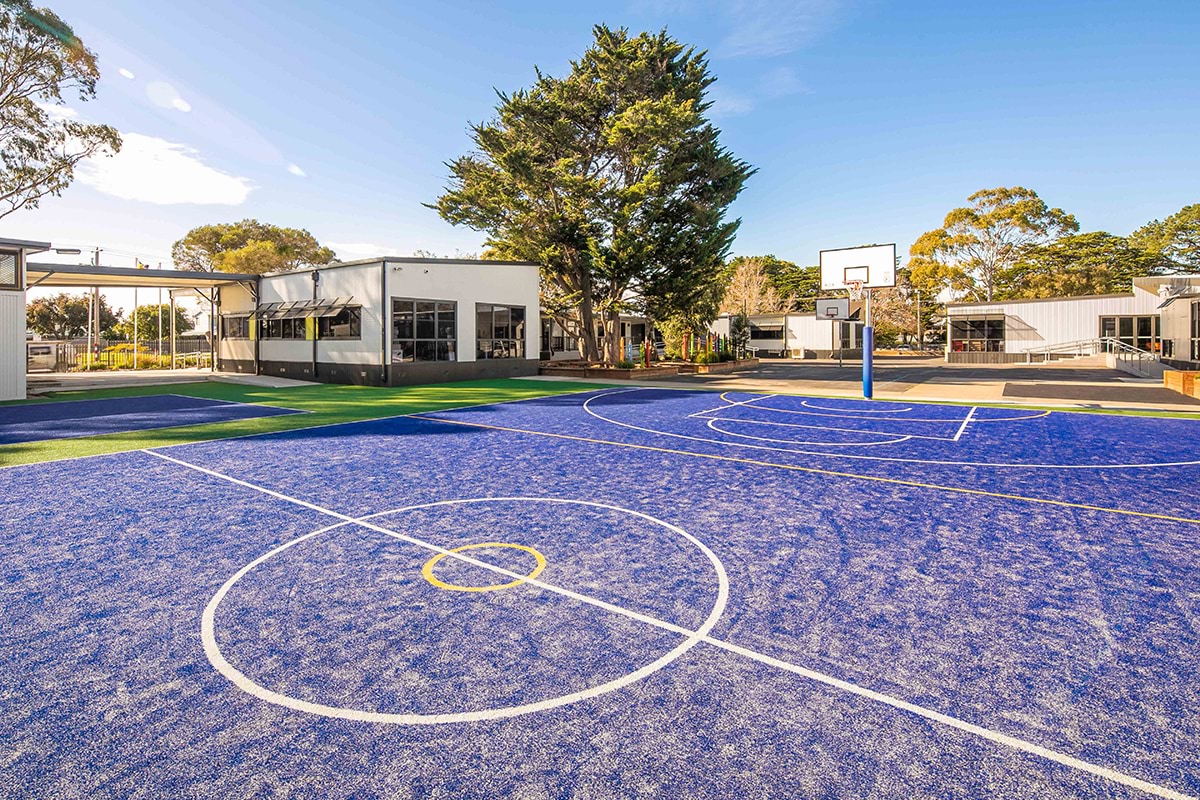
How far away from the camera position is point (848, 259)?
21156 mm

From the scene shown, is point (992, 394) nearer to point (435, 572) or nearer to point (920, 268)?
point (435, 572)

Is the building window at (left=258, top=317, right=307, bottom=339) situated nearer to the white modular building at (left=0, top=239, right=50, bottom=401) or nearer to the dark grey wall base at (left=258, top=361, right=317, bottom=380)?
the dark grey wall base at (left=258, top=361, right=317, bottom=380)

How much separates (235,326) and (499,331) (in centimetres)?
1382

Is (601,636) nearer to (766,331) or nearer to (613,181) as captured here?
(613,181)

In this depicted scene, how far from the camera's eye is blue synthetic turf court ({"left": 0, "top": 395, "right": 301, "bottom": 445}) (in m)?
12.2

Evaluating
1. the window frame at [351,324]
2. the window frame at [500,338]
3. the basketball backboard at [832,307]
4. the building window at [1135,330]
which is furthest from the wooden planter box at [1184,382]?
the window frame at [351,324]

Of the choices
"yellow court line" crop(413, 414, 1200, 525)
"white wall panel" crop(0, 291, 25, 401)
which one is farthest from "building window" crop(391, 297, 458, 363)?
"yellow court line" crop(413, 414, 1200, 525)

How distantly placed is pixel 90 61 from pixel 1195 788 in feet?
122

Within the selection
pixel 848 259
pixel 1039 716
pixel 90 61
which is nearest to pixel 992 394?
pixel 848 259

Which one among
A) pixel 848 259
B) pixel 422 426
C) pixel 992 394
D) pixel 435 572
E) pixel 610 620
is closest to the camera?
pixel 610 620

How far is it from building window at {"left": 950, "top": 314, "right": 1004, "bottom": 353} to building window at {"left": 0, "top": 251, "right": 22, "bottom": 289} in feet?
154

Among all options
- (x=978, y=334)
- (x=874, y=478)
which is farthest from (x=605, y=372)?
(x=978, y=334)

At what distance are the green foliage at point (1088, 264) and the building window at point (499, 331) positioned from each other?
45796mm

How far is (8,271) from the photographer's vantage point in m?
17.4
